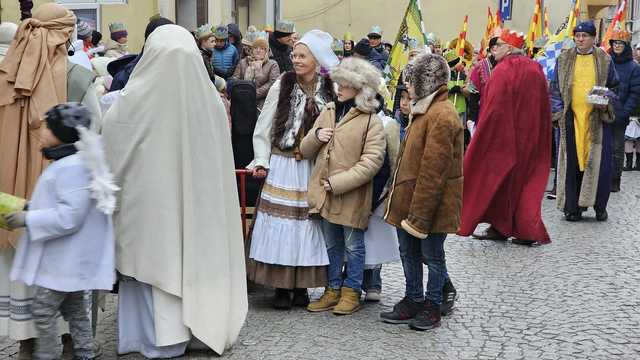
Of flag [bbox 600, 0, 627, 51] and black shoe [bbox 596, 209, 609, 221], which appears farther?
flag [bbox 600, 0, 627, 51]

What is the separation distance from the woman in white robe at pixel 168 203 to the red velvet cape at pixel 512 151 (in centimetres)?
429

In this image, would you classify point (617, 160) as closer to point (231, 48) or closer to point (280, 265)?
point (231, 48)

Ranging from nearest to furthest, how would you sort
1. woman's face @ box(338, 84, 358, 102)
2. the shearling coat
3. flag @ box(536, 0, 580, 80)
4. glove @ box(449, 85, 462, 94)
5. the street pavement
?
the street pavement → woman's face @ box(338, 84, 358, 102) → the shearling coat → flag @ box(536, 0, 580, 80) → glove @ box(449, 85, 462, 94)

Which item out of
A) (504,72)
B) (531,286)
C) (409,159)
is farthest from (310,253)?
(504,72)

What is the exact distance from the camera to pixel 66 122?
15.9ft

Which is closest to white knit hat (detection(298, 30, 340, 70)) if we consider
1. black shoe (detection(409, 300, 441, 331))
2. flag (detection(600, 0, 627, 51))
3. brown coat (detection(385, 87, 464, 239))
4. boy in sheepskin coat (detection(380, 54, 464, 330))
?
boy in sheepskin coat (detection(380, 54, 464, 330))

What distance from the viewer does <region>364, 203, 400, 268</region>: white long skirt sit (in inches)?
268

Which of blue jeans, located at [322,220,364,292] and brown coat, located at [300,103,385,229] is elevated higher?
brown coat, located at [300,103,385,229]

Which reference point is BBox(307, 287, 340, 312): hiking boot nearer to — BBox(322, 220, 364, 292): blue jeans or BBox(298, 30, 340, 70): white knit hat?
BBox(322, 220, 364, 292): blue jeans

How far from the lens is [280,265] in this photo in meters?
6.67

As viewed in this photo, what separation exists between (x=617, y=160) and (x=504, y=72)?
16.1ft

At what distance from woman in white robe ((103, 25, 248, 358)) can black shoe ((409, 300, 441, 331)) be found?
4.69ft

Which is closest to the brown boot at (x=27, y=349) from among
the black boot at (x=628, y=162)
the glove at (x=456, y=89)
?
the glove at (x=456, y=89)

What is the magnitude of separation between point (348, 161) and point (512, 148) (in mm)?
3118
